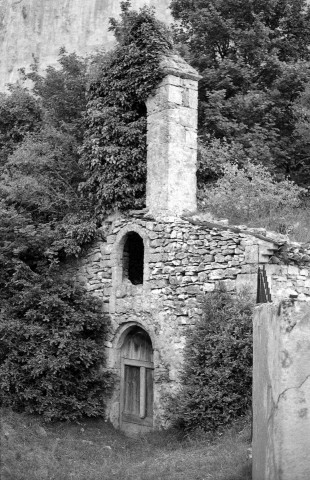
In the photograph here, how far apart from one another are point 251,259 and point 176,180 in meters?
2.66

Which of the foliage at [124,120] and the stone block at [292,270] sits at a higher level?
the foliage at [124,120]

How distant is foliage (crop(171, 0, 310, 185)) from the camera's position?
780 inches

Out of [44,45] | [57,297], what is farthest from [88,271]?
[44,45]

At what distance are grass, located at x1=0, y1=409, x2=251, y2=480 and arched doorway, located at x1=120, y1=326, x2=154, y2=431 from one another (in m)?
0.53

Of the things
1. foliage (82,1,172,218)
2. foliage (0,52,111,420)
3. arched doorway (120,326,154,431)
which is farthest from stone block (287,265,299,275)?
foliage (0,52,111,420)

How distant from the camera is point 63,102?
20.1m

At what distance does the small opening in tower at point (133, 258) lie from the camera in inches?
609

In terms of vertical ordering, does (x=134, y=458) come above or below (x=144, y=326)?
below

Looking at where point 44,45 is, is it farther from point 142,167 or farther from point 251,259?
point 251,259

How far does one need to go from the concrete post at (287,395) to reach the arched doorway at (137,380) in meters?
7.59

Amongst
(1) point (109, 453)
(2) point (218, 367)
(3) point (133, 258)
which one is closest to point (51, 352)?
(1) point (109, 453)

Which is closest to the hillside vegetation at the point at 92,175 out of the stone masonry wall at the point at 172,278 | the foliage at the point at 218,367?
the stone masonry wall at the point at 172,278

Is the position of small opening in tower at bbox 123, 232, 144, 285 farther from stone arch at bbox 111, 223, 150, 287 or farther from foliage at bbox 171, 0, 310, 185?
foliage at bbox 171, 0, 310, 185

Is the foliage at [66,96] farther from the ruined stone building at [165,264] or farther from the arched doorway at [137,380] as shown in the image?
the arched doorway at [137,380]
